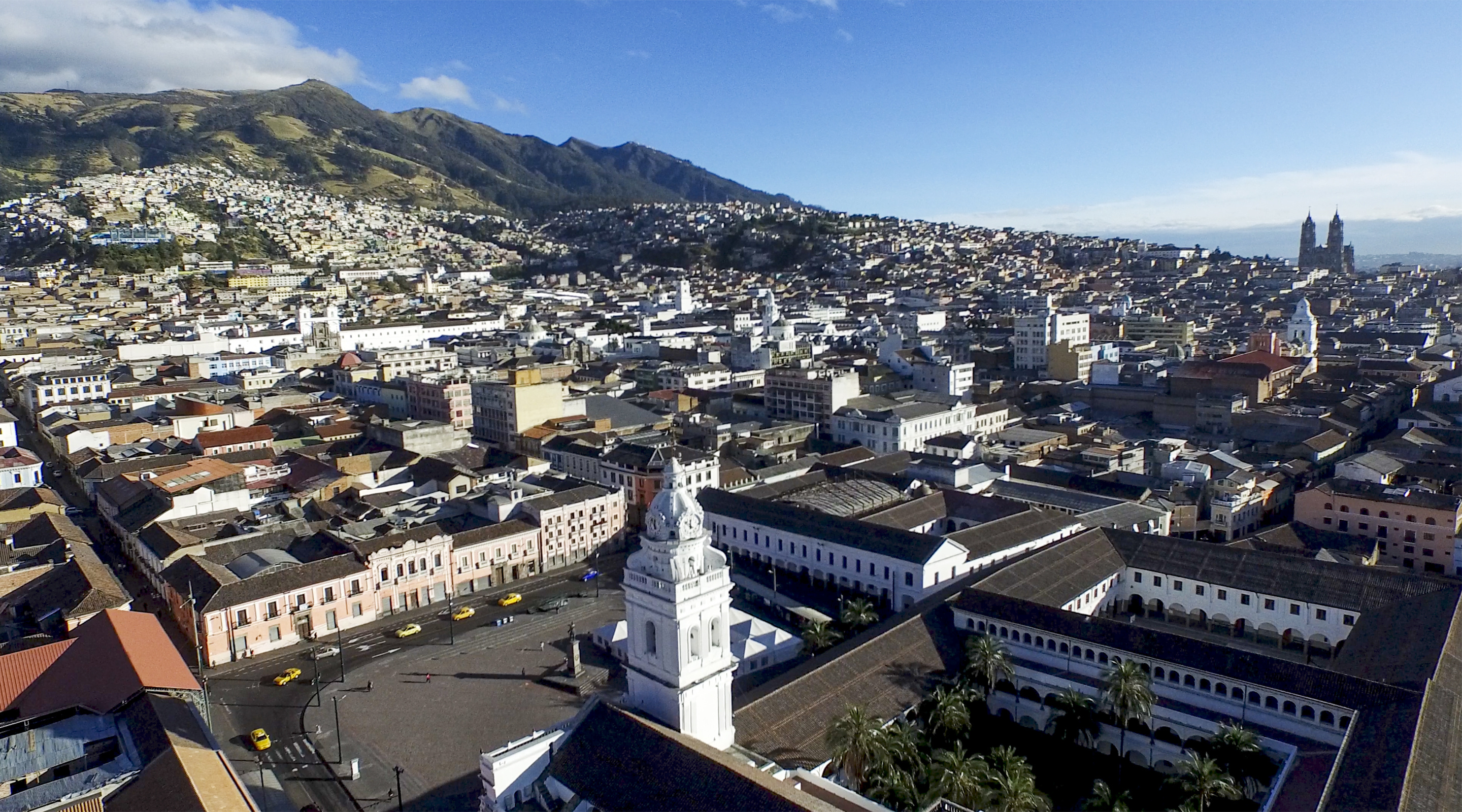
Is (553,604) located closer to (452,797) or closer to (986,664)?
(452,797)

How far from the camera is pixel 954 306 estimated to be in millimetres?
174250

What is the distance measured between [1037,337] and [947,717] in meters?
92.4

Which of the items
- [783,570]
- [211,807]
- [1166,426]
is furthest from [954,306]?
[211,807]

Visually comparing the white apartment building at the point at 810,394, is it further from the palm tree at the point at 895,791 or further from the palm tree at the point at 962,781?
the palm tree at the point at 962,781

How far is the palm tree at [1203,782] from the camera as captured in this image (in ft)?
87.8

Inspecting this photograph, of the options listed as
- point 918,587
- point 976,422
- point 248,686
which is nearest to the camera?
point 248,686

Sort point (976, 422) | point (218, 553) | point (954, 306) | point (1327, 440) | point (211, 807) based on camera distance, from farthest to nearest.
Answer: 1. point (954, 306)
2. point (976, 422)
3. point (1327, 440)
4. point (218, 553)
5. point (211, 807)

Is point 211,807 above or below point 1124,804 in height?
above

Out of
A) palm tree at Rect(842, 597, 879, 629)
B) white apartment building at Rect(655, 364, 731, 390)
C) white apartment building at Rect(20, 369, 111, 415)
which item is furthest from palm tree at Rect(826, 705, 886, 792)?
white apartment building at Rect(20, 369, 111, 415)

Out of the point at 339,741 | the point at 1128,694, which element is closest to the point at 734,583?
the point at 339,741

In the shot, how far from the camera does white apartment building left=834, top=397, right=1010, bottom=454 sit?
3051 inches

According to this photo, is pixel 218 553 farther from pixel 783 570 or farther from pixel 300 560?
pixel 783 570

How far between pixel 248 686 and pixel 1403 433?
78.1 meters

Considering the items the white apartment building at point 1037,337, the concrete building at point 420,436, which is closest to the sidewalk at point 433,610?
the concrete building at point 420,436
